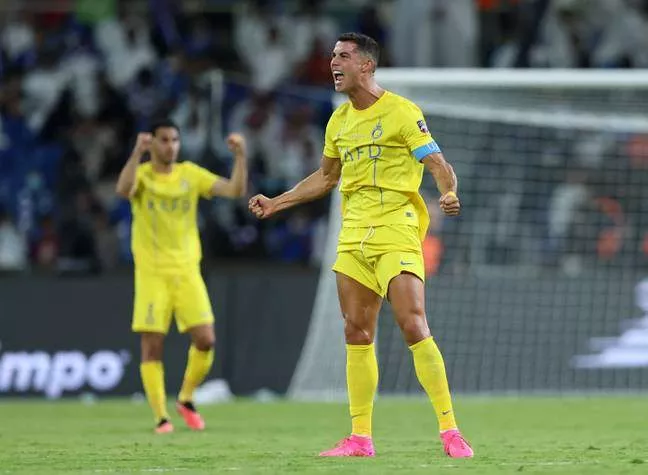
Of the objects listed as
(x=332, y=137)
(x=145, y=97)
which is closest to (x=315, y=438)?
(x=332, y=137)

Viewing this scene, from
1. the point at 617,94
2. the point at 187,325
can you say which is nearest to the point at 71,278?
the point at 187,325

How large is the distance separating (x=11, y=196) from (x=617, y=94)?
7.37 meters

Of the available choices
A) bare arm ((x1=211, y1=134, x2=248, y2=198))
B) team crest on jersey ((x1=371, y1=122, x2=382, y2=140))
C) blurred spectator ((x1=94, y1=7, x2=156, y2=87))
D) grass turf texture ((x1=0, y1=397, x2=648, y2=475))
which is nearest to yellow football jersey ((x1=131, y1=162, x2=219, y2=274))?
bare arm ((x1=211, y1=134, x2=248, y2=198))

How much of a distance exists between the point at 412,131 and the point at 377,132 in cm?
21

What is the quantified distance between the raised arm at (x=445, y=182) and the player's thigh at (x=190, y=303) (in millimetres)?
4008

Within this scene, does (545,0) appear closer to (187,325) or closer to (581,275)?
(581,275)

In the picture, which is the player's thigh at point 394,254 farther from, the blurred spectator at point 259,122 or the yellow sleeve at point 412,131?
the blurred spectator at point 259,122

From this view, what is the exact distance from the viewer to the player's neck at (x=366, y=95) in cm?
879

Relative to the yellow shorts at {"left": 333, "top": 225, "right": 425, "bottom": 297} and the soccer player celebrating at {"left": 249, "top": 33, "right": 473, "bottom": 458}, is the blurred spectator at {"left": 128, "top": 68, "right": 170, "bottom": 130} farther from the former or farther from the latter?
the yellow shorts at {"left": 333, "top": 225, "right": 425, "bottom": 297}

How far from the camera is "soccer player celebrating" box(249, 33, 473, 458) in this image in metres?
8.64

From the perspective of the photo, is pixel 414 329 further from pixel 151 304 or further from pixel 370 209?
pixel 151 304

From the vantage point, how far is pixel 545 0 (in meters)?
19.0

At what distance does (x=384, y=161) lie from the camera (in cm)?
874

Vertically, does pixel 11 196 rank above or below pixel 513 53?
below
